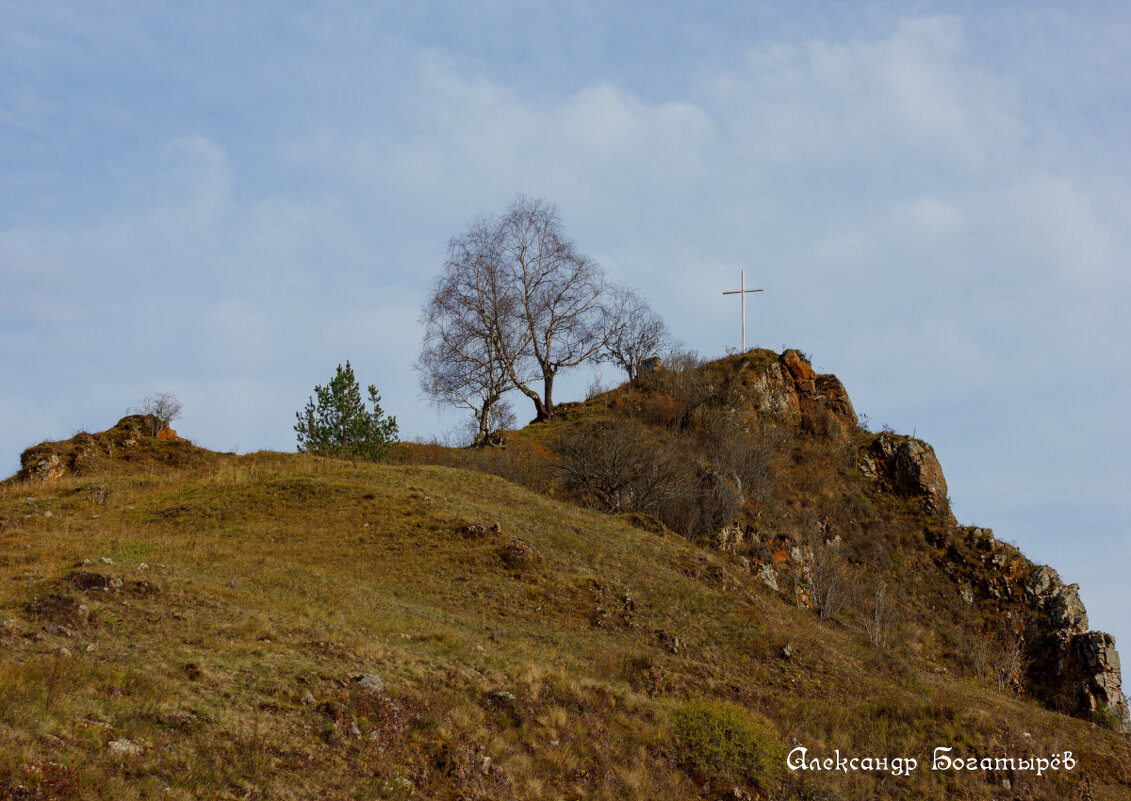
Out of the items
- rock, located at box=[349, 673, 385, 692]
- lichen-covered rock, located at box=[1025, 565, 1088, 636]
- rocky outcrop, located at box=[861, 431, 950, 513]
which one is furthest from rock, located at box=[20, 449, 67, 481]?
lichen-covered rock, located at box=[1025, 565, 1088, 636]

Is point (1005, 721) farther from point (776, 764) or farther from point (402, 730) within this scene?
point (402, 730)

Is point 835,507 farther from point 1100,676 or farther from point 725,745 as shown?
point 725,745

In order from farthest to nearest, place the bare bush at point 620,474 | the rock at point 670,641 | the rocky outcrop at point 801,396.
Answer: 1. the rocky outcrop at point 801,396
2. the bare bush at point 620,474
3. the rock at point 670,641

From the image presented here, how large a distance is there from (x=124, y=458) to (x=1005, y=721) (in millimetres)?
28493

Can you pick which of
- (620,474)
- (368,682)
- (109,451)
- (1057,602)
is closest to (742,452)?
(620,474)

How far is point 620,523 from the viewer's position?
2567 cm

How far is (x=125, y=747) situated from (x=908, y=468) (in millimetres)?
37324

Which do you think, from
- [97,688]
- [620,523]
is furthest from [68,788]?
[620,523]

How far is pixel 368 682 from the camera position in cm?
1057

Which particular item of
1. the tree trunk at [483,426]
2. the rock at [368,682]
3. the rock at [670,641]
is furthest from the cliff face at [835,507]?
the rock at [368,682]

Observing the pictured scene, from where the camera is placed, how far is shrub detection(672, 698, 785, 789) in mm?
11883

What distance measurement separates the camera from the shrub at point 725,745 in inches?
468

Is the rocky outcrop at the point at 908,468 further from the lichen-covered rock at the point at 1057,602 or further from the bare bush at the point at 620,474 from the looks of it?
the bare bush at the point at 620,474

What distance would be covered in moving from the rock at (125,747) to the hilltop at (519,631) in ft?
0.11
